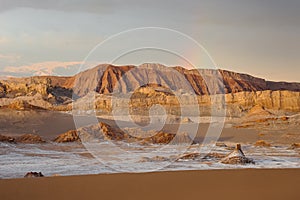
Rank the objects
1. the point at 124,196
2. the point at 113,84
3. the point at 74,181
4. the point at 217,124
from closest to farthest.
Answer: the point at 124,196, the point at 74,181, the point at 113,84, the point at 217,124

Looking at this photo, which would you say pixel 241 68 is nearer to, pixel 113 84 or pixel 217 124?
pixel 217 124

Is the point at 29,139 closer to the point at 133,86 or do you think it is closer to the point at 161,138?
the point at 133,86

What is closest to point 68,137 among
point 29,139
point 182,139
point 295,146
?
point 29,139

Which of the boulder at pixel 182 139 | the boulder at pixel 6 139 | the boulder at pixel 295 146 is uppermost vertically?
the boulder at pixel 6 139

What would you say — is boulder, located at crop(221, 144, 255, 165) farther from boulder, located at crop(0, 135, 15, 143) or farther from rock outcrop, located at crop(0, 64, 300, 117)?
boulder, located at crop(0, 135, 15, 143)

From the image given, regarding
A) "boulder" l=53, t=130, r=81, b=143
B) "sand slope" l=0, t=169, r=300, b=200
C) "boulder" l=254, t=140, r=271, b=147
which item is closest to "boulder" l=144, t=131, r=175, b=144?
"boulder" l=53, t=130, r=81, b=143

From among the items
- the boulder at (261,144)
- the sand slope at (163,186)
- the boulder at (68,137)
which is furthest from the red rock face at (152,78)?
the sand slope at (163,186)

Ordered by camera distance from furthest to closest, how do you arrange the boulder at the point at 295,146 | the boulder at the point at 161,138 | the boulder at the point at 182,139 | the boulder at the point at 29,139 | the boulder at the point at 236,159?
the boulder at the point at 295,146 < the boulder at the point at 182,139 < the boulder at the point at 161,138 < the boulder at the point at 29,139 < the boulder at the point at 236,159

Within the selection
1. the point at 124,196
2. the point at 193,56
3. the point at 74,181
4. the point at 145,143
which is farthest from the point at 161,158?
the point at 124,196

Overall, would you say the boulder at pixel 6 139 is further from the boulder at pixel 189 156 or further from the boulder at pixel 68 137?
the boulder at pixel 189 156

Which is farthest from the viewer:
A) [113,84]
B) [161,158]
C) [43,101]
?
[43,101]

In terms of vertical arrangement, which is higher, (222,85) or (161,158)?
(222,85)

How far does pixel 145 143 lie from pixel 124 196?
17.8 feet

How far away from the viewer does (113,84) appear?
11.3 meters
